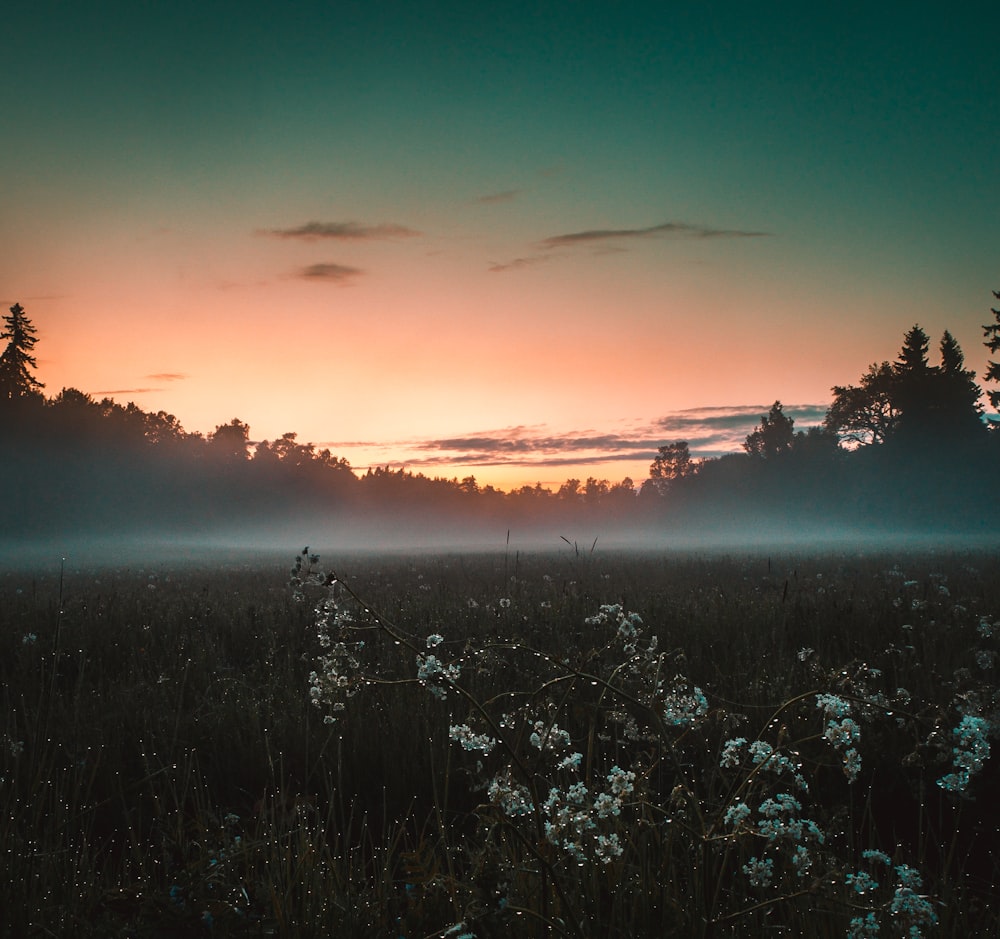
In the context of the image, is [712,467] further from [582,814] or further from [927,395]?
[582,814]

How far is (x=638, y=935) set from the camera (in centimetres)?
208

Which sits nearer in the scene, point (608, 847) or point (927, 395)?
point (608, 847)

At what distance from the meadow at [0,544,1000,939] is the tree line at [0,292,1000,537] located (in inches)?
2850

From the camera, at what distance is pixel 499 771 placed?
2.76 meters

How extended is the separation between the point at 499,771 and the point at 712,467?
117 m

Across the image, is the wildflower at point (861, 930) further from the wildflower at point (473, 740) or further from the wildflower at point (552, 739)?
the wildflower at point (473, 740)

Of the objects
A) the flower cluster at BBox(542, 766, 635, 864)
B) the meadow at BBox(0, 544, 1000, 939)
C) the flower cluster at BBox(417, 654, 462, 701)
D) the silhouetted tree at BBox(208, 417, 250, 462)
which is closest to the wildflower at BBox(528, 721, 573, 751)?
the meadow at BBox(0, 544, 1000, 939)

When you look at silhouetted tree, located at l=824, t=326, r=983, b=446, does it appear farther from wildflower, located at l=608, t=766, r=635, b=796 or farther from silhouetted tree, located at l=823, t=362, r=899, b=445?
wildflower, located at l=608, t=766, r=635, b=796

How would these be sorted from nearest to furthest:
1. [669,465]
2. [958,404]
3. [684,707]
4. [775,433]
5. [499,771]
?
[684,707] → [499,771] → [958,404] → [775,433] → [669,465]

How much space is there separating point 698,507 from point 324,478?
199 ft

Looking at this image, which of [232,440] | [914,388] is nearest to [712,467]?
[914,388]

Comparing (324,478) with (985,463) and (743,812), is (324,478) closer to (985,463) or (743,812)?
(985,463)

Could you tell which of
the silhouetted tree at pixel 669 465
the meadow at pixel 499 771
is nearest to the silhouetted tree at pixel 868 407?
the silhouetted tree at pixel 669 465

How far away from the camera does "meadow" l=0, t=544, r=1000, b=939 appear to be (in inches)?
77.2
